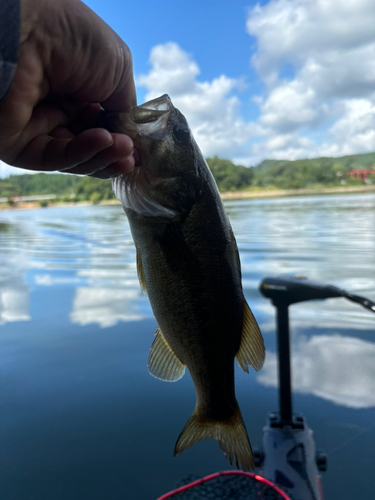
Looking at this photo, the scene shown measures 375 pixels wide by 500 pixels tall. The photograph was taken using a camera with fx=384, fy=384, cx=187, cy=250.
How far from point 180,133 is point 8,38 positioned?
0.63 meters

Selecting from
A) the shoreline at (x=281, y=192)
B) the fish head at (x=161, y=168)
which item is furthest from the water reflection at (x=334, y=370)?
the shoreline at (x=281, y=192)

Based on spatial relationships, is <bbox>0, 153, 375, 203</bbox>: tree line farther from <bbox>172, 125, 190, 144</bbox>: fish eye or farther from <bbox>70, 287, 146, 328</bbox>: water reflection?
<bbox>172, 125, 190, 144</bbox>: fish eye

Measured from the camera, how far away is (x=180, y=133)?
144 cm

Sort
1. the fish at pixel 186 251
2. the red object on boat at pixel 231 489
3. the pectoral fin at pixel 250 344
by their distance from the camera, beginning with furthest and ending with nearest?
the red object on boat at pixel 231 489, the pectoral fin at pixel 250 344, the fish at pixel 186 251

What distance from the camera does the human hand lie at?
123 centimetres

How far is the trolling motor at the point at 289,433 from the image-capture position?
2119 millimetres

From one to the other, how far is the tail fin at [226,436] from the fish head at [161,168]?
0.86 m

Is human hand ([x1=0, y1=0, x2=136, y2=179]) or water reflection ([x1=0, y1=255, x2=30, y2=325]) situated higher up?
human hand ([x1=0, y1=0, x2=136, y2=179])

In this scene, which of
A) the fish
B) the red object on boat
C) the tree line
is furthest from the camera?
the tree line

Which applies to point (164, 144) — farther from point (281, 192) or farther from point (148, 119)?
point (281, 192)

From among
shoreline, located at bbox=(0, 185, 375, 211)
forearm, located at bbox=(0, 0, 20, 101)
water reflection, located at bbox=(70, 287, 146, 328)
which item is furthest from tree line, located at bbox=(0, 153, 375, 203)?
forearm, located at bbox=(0, 0, 20, 101)

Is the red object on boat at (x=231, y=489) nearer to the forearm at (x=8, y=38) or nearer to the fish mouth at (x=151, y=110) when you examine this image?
the fish mouth at (x=151, y=110)

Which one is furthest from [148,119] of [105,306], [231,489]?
[105,306]

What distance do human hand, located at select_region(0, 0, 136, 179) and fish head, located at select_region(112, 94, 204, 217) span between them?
0.27 ft
